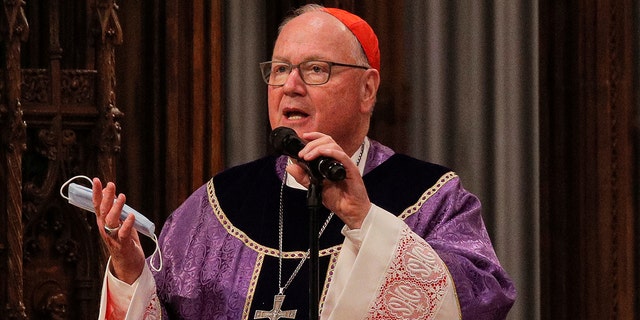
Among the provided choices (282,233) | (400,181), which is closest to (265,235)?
(282,233)

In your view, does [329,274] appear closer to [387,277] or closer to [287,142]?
[387,277]

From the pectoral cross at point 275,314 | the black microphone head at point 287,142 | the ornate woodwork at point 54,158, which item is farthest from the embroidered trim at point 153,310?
the ornate woodwork at point 54,158

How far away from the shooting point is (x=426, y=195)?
10.7 feet

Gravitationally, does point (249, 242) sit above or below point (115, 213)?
below

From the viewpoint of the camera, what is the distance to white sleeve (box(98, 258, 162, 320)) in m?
3.01

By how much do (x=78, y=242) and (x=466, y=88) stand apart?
1643mm

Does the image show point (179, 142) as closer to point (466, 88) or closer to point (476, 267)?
point (466, 88)

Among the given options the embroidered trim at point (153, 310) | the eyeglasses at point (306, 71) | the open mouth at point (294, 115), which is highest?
the eyeglasses at point (306, 71)

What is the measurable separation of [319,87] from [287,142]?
25.1 inches

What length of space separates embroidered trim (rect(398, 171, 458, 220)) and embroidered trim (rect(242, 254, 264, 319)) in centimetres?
39

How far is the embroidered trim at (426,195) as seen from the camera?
3.23 m

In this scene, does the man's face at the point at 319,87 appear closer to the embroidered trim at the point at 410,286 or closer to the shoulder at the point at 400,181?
the shoulder at the point at 400,181

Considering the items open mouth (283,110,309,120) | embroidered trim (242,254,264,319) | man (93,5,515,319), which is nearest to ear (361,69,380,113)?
man (93,5,515,319)

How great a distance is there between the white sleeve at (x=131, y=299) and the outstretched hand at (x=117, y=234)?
0.02 meters
